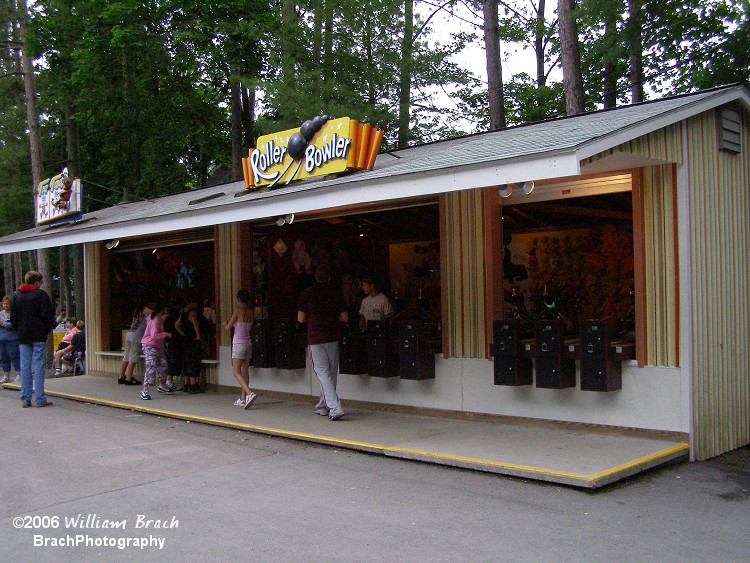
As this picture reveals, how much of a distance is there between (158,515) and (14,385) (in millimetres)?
10570

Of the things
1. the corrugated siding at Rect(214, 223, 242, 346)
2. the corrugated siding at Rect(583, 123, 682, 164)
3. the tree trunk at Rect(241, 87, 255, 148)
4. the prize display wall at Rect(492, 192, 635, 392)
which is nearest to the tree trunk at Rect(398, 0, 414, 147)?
the tree trunk at Rect(241, 87, 255, 148)

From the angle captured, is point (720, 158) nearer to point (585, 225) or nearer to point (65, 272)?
point (585, 225)

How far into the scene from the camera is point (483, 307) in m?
9.41

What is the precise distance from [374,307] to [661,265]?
14.5 ft

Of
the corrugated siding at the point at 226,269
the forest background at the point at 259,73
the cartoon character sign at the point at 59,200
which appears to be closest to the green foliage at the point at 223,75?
the forest background at the point at 259,73

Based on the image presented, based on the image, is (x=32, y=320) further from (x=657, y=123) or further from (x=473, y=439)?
(x=657, y=123)

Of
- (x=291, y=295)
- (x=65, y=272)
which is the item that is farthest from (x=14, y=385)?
(x=65, y=272)

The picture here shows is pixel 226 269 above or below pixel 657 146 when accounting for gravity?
below

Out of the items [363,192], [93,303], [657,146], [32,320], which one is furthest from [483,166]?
[93,303]

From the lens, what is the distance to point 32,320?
37.1 feet

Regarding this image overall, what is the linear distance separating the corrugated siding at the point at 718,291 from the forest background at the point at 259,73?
316 inches

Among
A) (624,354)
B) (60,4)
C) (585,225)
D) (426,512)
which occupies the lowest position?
(426,512)

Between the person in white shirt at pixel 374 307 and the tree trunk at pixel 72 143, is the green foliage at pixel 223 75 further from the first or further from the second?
the person in white shirt at pixel 374 307

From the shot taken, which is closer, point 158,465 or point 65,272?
point 158,465
